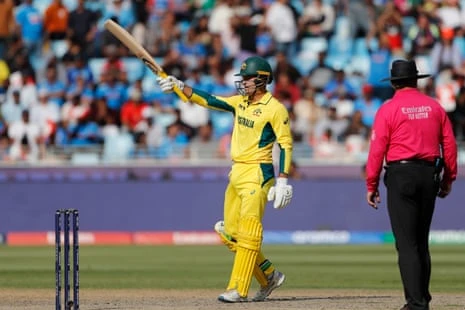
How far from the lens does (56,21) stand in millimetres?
21875

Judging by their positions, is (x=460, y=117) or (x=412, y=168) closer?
(x=412, y=168)

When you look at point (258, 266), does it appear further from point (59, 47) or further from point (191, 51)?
point (59, 47)

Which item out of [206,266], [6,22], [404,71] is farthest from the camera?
[6,22]

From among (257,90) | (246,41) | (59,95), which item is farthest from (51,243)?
(257,90)

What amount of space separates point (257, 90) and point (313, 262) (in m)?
→ 5.88

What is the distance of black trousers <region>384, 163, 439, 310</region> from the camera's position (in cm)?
803

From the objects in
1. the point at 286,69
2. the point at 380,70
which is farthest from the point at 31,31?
the point at 380,70

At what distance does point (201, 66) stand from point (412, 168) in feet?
42.0

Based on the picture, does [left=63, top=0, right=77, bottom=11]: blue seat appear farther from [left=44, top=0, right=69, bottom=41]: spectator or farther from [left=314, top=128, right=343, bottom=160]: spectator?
[left=314, top=128, right=343, bottom=160]: spectator

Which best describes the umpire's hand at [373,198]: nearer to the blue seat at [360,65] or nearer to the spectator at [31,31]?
the blue seat at [360,65]

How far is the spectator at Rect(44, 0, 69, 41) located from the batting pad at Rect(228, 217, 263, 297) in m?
13.1

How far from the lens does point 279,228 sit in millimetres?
19828

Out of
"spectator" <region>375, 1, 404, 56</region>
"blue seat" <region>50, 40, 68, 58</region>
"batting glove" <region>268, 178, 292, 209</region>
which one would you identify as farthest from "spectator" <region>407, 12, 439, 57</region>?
"batting glove" <region>268, 178, 292, 209</region>

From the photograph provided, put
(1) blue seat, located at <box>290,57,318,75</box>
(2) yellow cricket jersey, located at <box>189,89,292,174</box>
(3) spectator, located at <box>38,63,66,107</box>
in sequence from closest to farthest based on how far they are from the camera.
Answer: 1. (2) yellow cricket jersey, located at <box>189,89,292,174</box>
2. (1) blue seat, located at <box>290,57,318,75</box>
3. (3) spectator, located at <box>38,63,66,107</box>
